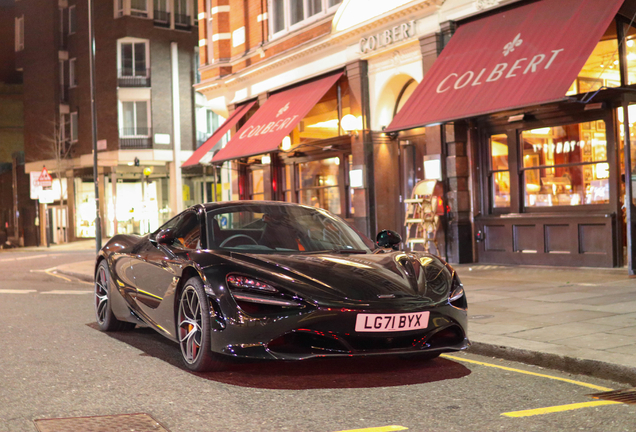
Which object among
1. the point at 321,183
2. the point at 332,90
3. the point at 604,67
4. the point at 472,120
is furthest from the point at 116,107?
the point at 604,67

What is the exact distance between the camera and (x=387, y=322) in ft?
16.1

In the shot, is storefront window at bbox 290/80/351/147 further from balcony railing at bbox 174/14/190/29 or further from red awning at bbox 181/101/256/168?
balcony railing at bbox 174/14/190/29

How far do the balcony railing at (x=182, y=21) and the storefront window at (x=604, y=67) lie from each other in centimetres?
3339

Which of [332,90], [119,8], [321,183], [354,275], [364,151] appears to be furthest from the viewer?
[119,8]

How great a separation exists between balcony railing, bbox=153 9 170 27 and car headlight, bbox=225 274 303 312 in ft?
127

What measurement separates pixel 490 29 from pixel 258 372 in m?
9.48

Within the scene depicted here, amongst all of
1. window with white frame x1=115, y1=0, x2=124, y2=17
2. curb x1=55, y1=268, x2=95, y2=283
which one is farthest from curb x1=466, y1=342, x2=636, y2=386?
window with white frame x1=115, y1=0, x2=124, y2=17

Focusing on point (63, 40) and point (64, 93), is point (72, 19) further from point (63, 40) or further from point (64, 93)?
point (64, 93)

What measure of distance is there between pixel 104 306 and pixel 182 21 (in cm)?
3715

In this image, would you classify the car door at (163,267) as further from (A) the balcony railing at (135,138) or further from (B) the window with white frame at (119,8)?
(B) the window with white frame at (119,8)

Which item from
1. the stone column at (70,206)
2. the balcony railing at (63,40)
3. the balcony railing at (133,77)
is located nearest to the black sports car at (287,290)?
the balcony railing at (133,77)

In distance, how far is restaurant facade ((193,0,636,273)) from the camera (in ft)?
38.2

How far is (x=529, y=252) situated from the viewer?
13.3 meters

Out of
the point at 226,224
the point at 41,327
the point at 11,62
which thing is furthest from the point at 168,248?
the point at 11,62
